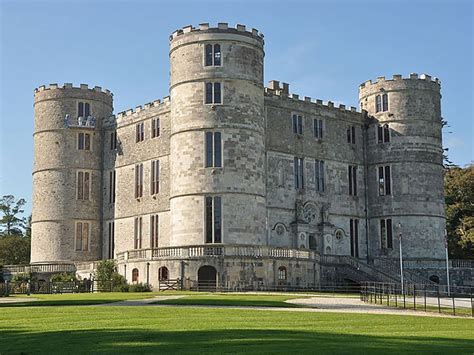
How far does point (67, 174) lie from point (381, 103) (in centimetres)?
2498

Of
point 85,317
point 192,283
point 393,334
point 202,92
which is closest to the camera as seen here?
point 393,334

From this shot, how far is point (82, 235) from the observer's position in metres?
63.2

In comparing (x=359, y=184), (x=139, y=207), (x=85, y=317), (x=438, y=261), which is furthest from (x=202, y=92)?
(x=85, y=317)

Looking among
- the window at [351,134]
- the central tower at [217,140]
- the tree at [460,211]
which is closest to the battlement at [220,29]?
the central tower at [217,140]

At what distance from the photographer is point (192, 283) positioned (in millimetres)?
47750

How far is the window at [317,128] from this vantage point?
59781 mm

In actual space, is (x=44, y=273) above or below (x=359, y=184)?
below

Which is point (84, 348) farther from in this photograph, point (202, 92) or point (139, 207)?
point (139, 207)

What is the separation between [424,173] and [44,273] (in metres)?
29.5

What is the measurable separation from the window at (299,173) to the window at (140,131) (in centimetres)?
1164

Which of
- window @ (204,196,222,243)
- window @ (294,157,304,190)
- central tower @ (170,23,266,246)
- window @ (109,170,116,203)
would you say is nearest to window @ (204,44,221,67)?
central tower @ (170,23,266,246)

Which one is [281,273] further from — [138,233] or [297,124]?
[138,233]

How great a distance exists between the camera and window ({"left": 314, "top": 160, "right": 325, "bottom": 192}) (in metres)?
59.2

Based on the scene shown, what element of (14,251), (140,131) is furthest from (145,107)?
(14,251)
